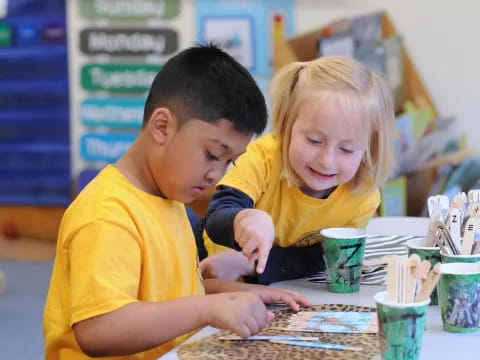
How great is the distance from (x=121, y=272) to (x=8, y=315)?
1926 mm

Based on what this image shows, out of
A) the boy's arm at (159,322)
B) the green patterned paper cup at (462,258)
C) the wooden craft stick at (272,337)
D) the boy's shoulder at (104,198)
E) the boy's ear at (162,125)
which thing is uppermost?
the boy's ear at (162,125)

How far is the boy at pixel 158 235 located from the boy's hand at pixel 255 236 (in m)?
0.05

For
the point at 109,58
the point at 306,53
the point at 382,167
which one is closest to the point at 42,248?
the point at 109,58

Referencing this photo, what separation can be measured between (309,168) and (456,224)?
0.91ft

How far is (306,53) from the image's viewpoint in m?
2.91

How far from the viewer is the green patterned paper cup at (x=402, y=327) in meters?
0.82

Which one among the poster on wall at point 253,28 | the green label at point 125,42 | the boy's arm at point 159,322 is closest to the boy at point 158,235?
the boy's arm at point 159,322

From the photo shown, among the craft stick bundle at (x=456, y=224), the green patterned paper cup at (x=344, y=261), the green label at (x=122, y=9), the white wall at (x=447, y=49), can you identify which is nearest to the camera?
the craft stick bundle at (x=456, y=224)

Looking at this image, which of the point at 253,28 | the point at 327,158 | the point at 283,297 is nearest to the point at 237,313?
the point at 283,297

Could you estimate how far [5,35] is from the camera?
12.3ft

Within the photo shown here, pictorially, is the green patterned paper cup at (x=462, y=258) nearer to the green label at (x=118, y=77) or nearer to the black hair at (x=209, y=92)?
the black hair at (x=209, y=92)

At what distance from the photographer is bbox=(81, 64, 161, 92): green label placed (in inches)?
143

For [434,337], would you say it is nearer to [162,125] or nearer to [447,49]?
[162,125]

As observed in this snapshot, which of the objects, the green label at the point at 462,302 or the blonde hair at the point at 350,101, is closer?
the green label at the point at 462,302
